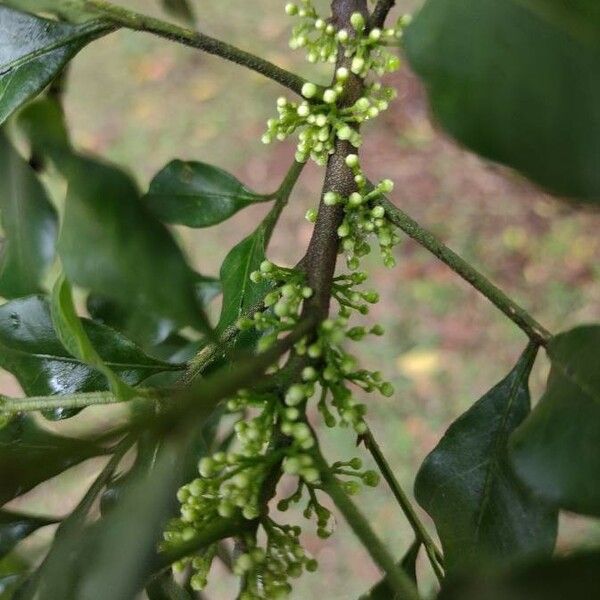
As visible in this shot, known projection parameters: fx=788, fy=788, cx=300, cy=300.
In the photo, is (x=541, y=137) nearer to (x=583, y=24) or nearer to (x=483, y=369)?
(x=583, y=24)

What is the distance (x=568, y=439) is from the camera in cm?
41

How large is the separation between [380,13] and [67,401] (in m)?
0.38

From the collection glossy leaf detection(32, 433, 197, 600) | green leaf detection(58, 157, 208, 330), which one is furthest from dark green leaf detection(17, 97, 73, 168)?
glossy leaf detection(32, 433, 197, 600)

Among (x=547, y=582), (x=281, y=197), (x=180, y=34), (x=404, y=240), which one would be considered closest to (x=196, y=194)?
(x=281, y=197)

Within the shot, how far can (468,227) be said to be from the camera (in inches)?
76.4

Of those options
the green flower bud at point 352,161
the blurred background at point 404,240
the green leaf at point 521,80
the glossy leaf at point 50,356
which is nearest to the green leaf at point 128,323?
the glossy leaf at point 50,356

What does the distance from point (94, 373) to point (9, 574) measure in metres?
0.14

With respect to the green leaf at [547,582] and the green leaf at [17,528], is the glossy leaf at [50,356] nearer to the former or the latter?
the green leaf at [17,528]

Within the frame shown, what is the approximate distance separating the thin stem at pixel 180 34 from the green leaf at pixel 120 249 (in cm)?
29

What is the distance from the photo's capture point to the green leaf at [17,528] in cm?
53

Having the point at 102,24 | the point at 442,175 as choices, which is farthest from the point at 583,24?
the point at 442,175

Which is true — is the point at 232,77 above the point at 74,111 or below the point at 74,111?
above

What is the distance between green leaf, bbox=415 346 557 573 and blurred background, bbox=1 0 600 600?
113 cm

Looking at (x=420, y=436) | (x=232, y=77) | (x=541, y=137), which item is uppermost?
(x=541, y=137)
